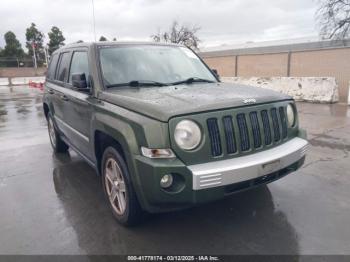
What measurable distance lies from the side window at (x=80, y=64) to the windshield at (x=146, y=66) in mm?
302

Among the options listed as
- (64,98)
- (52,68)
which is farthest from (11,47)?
(64,98)

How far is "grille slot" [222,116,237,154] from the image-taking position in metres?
2.90

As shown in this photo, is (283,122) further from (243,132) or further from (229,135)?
(229,135)

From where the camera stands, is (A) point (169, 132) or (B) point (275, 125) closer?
(A) point (169, 132)

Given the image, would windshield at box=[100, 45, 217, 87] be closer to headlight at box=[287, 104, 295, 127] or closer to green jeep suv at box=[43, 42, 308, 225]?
green jeep suv at box=[43, 42, 308, 225]

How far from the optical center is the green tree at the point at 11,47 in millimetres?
53500

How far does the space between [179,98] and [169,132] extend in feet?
1.73

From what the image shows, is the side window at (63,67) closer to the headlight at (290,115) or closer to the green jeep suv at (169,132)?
the green jeep suv at (169,132)

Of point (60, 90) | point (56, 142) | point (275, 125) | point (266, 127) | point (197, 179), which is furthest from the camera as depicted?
point (56, 142)

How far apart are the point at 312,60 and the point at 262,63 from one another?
441 centimetres

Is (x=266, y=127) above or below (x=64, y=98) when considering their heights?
below

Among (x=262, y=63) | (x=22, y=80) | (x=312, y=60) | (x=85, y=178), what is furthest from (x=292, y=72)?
(x=22, y=80)

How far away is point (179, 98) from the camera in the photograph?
124 inches

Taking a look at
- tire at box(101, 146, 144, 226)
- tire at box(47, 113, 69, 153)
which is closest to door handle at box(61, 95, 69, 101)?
tire at box(47, 113, 69, 153)
